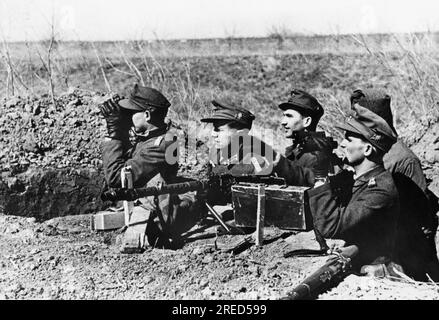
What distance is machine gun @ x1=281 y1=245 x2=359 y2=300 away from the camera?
4.28 m

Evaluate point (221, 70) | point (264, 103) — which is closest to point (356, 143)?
point (264, 103)

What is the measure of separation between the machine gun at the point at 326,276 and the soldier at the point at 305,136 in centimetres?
90

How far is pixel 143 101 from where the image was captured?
20.3 feet

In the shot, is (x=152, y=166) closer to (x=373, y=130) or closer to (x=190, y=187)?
(x=190, y=187)

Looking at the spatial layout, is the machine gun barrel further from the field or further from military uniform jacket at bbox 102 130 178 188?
the field

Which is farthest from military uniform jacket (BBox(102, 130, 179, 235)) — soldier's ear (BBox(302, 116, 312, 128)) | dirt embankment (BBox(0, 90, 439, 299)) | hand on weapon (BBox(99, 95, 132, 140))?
soldier's ear (BBox(302, 116, 312, 128))

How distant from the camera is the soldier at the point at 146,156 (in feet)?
19.6

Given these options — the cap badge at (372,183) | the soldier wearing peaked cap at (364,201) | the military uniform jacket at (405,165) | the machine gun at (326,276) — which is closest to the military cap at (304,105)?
the military uniform jacket at (405,165)

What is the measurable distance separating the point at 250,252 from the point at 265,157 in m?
0.87

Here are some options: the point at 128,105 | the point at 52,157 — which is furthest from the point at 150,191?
the point at 52,157

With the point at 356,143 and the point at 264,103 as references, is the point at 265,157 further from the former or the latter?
the point at 264,103

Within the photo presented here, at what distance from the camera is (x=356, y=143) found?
4871 mm

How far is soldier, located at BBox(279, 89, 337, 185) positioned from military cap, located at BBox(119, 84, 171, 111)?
1.21 m
